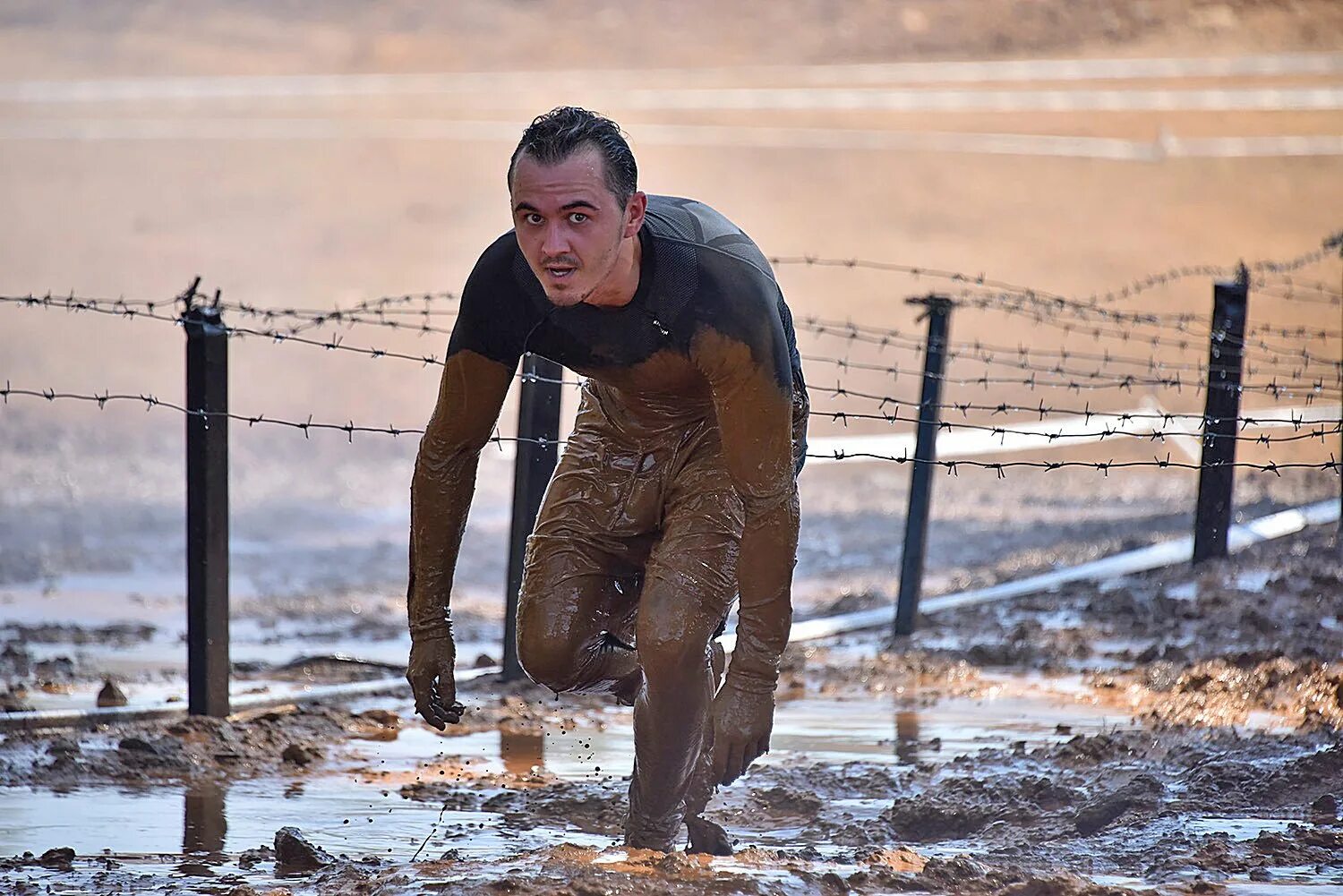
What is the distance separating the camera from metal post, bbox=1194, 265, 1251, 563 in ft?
28.9

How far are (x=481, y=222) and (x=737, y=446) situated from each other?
13.9 meters

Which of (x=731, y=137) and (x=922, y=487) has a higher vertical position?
(x=731, y=137)

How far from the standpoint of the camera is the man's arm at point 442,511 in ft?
14.5

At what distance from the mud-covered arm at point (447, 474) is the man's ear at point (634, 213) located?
0.51 metres

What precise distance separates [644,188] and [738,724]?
41.0 ft

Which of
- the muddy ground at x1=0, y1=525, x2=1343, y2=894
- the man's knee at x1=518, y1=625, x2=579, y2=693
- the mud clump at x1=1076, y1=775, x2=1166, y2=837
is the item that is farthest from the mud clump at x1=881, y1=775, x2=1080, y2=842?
the man's knee at x1=518, y1=625, x2=579, y2=693

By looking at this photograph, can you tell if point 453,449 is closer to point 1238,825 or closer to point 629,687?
point 629,687

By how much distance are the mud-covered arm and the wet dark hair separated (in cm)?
55

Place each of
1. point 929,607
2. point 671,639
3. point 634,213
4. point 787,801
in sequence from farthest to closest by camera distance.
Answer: point 929,607 < point 787,801 < point 671,639 < point 634,213

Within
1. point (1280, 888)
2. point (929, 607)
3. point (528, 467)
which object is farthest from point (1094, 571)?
point (1280, 888)

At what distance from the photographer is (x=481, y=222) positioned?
1775 centimetres

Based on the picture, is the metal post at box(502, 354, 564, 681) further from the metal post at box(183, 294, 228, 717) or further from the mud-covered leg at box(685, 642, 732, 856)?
the mud-covered leg at box(685, 642, 732, 856)

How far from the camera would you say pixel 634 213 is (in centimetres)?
408

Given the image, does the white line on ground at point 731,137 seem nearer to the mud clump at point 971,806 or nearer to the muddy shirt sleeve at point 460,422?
the mud clump at point 971,806
